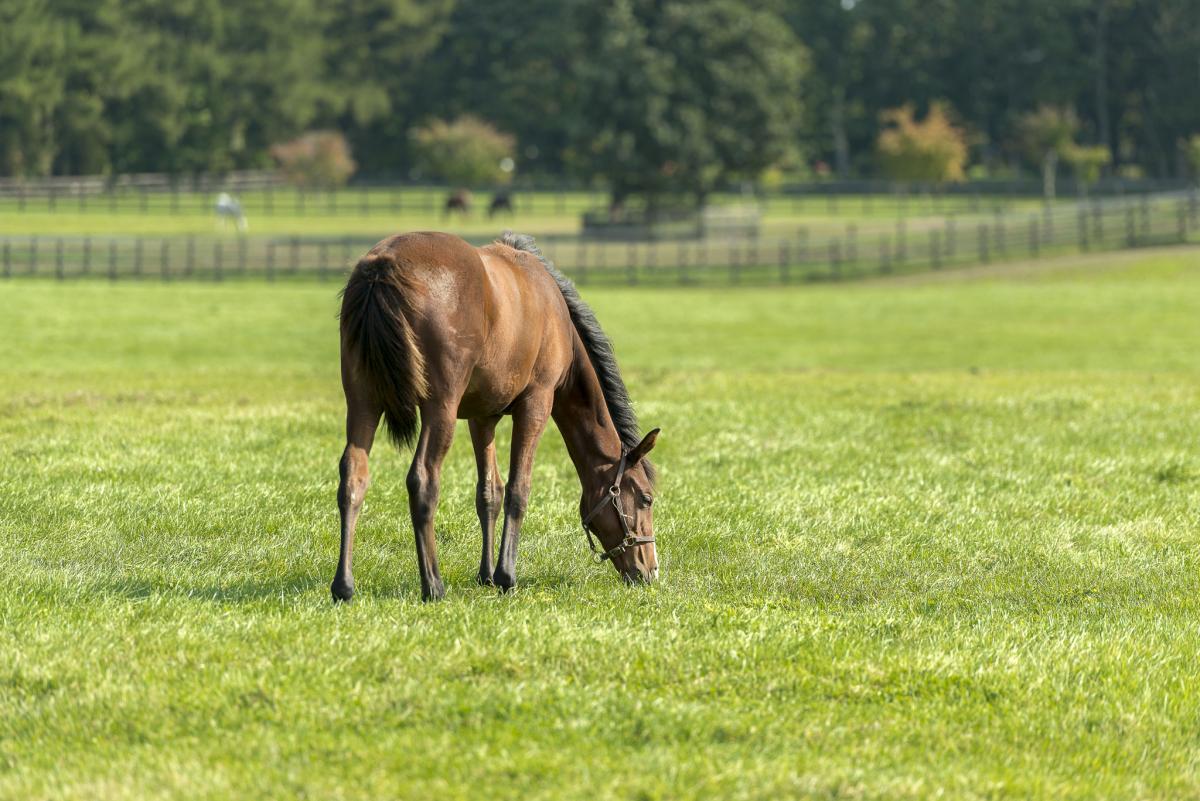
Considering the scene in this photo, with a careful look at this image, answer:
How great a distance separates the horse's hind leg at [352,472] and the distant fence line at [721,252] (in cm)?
4423

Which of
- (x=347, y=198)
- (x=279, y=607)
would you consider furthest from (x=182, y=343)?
(x=347, y=198)

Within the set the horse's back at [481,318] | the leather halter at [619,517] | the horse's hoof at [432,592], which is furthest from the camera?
the leather halter at [619,517]

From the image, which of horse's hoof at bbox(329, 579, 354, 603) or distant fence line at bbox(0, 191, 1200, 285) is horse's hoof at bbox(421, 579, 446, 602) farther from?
distant fence line at bbox(0, 191, 1200, 285)

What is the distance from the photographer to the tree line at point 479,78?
98812 millimetres

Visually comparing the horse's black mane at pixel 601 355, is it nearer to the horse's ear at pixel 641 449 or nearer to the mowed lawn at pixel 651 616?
the horse's ear at pixel 641 449

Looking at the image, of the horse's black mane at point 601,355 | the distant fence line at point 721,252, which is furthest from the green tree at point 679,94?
the horse's black mane at point 601,355

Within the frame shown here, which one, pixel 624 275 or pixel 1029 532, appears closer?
pixel 1029 532

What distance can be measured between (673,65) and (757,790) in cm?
6677

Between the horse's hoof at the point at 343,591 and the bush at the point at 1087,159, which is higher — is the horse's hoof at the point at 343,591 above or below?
below

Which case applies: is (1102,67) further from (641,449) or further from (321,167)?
(641,449)

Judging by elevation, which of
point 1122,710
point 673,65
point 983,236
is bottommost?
point 1122,710

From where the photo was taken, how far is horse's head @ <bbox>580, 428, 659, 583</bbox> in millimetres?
8938

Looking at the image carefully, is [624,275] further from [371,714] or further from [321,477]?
[371,714]

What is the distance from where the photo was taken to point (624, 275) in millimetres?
55656
